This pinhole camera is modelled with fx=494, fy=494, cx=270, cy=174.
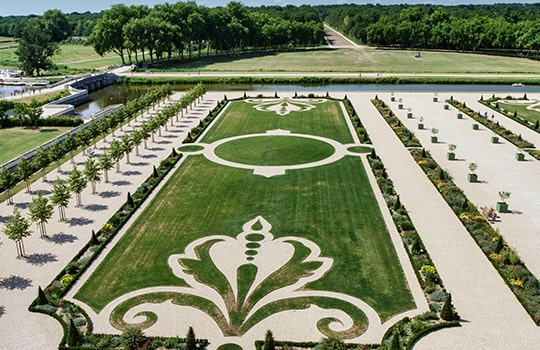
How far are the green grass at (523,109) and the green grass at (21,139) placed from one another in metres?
70.5

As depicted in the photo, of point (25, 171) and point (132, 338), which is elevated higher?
point (25, 171)

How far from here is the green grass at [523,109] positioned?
7722cm

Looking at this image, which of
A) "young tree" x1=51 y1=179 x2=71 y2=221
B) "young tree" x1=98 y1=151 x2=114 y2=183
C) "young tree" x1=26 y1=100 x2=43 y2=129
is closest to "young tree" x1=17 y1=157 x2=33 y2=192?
"young tree" x1=98 y1=151 x2=114 y2=183

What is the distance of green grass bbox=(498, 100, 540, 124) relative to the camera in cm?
7722

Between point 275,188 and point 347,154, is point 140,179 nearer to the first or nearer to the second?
point 275,188

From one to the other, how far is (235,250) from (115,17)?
471ft

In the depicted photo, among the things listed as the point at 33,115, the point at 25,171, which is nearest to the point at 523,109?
the point at 25,171

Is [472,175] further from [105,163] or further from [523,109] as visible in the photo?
[523,109]

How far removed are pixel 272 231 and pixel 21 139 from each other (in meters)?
46.2

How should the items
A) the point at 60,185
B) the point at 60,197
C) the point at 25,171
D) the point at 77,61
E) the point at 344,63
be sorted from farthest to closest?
the point at 77,61
the point at 344,63
the point at 25,171
the point at 60,185
the point at 60,197

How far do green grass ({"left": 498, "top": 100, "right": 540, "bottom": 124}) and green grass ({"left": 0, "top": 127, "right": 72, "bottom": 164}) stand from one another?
70452mm

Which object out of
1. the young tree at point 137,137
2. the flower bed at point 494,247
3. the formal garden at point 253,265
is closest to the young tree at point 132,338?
the formal garden at point 253,265

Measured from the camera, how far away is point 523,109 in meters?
83.7

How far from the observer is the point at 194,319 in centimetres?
2777
